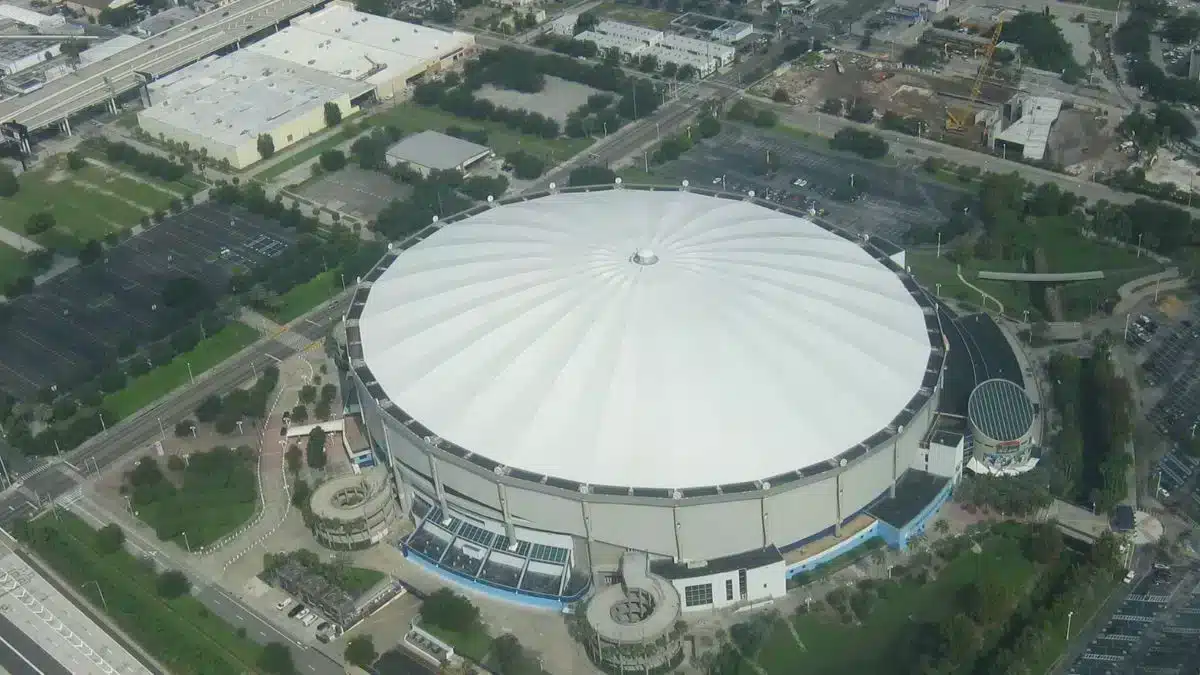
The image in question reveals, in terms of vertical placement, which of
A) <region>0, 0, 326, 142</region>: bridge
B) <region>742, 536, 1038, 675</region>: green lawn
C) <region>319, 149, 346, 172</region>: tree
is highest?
<region>0, 0, 326, 142</region>: bridge

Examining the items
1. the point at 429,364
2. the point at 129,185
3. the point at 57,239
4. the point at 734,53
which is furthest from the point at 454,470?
the point at 734,53

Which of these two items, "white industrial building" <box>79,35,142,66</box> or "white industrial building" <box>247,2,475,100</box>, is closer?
"white industrial building" <box>247,2,475,100</box>

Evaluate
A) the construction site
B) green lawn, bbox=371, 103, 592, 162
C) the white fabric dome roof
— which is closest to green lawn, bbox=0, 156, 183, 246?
green lawn, bbox=371, 103, 592, 162

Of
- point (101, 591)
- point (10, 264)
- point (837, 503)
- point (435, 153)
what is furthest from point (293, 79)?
point (837, 503)

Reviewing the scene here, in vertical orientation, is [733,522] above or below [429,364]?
below

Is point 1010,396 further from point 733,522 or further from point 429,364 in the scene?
point 429,364

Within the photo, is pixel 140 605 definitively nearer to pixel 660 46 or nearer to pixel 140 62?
pixel 140 62

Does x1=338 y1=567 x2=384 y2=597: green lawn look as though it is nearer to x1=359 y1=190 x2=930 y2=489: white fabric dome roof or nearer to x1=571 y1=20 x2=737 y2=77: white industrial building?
x1=359 y1=190 x2=930 y2=489: white fabric dome roof
